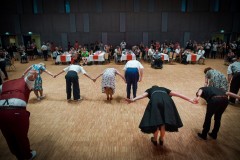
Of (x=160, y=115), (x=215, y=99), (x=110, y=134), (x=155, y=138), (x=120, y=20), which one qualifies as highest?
(x=120, y=20)

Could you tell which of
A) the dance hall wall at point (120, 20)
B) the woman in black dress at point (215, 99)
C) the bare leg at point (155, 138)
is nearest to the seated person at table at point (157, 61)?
the dance hall wall at point (120, 20)

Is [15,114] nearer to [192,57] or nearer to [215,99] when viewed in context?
[215,99]

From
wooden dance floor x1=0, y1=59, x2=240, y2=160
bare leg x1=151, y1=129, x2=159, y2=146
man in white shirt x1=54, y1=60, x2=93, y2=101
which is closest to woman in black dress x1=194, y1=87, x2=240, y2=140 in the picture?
wooden dance floor x1=0, y1=59, x2=240, y2=160

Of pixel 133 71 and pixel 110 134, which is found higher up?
pixel 133 71

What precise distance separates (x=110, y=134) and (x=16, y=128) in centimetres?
190

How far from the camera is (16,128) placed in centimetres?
255

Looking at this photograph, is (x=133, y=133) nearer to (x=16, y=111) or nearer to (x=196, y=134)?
(x=196, y=134)

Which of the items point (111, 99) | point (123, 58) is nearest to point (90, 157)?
point (111, 99)

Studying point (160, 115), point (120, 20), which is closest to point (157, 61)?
point (120, 20)

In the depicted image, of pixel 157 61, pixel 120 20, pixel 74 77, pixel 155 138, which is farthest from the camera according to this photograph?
pixel 120 20

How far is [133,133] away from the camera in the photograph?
13.1 ft

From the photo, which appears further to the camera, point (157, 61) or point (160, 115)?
point (157, 61)

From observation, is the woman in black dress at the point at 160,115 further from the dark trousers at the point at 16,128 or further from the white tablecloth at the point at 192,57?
the white tablecloth at the point at 192,57

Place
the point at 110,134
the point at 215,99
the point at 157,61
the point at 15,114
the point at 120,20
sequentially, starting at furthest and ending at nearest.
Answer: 1. the point at 120,20
2. the point at 157,61
3. the point at 110,134
4. the point at 215,99
5. the point at 15,114
